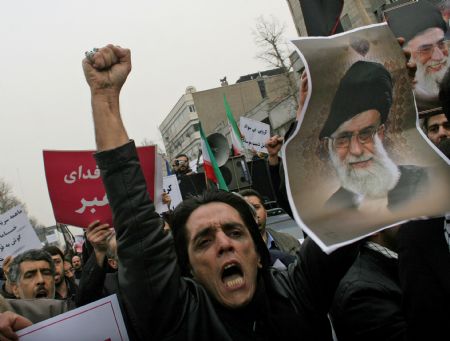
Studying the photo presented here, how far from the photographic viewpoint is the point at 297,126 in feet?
4.23

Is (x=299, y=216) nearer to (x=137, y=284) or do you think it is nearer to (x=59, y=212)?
(x=137, y=284)

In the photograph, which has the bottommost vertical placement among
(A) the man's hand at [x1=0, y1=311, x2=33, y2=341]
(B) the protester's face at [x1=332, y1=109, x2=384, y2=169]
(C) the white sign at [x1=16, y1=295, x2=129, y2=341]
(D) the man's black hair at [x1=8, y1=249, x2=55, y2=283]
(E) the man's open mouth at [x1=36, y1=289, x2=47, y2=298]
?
(E) the man's open mouth at [x1=36, y1=289, x2=47, y2=298]

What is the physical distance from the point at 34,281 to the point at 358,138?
9.19ft

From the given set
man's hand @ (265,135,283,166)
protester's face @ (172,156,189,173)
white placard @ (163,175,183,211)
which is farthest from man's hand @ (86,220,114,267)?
protester's face @ (172,156,189,173)

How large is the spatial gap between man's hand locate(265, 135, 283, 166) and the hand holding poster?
67 cm

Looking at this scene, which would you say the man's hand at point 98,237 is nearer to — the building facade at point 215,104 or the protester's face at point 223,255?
the protester's face at point 223,255

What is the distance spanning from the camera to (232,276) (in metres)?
1.56

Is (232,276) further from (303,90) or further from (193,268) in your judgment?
(303,90)

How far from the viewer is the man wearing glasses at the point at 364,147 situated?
125cm

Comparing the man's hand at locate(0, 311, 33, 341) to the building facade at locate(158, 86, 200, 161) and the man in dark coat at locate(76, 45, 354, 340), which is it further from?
the building facade at locate(158, 86, 200, 161)

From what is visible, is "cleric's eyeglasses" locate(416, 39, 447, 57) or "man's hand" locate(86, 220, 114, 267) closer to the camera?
"cleric's eyeglasses" locate(416, 39, 447, 57)

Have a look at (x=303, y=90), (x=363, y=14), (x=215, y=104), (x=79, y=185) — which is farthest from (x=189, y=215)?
(x=215, y=104)

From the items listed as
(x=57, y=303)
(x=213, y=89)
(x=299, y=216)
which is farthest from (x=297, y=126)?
(x=213, y=89)

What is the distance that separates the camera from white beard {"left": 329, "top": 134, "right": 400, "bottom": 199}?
4.15ft
